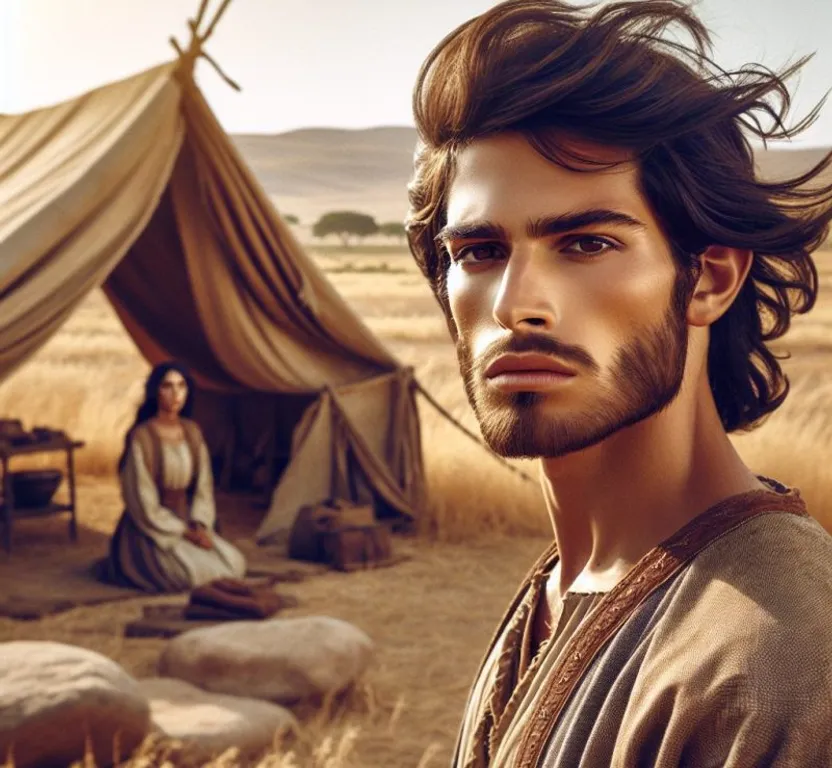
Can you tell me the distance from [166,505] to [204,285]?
146 cm

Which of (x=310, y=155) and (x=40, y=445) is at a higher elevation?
(x=310, y=155)

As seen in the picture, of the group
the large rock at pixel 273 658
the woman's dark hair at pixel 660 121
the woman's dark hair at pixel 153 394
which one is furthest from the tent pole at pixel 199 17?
the woman's dark hair at pixel 660 121

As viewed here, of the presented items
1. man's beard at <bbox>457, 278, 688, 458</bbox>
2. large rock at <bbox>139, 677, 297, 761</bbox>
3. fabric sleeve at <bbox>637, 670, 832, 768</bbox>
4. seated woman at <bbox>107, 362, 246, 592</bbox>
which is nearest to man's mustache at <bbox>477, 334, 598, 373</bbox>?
man's beard at <bbox>457, 278, 688, 458</bbox>

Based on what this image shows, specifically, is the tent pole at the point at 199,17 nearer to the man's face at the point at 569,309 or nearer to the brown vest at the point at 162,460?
the brown vest at the point at 162,460

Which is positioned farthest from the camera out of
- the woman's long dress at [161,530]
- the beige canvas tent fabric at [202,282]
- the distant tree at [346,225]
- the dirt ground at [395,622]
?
the distant tree at [346,225]

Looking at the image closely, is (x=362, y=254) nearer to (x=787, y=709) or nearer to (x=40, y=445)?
(x=40, y=445)

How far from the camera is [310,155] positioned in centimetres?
4903

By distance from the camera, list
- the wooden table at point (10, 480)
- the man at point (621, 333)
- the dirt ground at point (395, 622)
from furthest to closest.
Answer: the wooden table at point (10, 480)
the dirt ground at point (395, 622)
the man at point (621, 333)

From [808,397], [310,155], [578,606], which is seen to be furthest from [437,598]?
[310,155]

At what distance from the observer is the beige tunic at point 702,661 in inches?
38.9

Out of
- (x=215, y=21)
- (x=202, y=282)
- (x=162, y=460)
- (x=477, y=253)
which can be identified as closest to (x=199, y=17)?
(x=215, y=21)

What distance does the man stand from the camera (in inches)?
42.7

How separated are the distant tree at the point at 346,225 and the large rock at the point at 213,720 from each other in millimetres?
28938

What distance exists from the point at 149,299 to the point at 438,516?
2.38 metres
